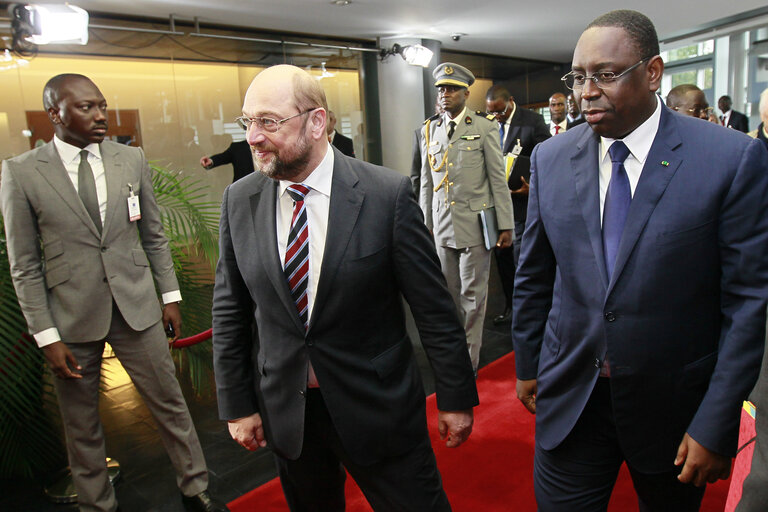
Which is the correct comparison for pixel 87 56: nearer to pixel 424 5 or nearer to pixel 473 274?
pixel 424 5

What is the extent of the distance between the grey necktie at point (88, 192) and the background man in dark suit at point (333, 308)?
1019 millimetres

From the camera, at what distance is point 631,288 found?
4.63ft

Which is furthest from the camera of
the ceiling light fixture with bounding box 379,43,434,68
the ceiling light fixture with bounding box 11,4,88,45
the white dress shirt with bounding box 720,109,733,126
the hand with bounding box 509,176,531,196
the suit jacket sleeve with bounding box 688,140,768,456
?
the white dress shirt with bounding box 720,109,733,126

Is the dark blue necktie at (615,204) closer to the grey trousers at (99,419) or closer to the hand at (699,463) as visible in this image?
the hand at (699,463)

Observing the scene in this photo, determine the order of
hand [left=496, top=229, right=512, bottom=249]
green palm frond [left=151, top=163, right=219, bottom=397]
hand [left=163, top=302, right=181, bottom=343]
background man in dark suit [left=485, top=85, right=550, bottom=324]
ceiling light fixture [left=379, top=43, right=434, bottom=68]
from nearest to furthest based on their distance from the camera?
hand [left=163, top=302, right=181, bottom=343] < green palm frond [left=151, top=163, right=219, bottom=397] < hand [left=496, top=229, right=512, bottom=249] < background man in dark suit [left=485, top=85, right=550, bottom=324] < ceiling light fixture [left=379, top=43, right=434, bottom=68]

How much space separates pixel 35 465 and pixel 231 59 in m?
6.19

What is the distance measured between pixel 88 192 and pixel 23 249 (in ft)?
1.10

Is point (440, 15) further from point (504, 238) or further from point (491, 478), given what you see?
point (491, 478)

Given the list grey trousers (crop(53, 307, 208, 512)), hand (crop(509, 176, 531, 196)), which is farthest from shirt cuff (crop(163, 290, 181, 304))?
hand (crop(509, 176, 531, 196))

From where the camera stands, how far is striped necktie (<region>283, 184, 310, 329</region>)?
161 cm

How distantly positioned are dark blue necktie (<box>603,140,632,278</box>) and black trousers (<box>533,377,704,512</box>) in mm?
350

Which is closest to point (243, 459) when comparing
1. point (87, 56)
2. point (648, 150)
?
point (648, 150)

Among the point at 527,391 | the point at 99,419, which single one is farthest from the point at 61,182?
the point at 527,391

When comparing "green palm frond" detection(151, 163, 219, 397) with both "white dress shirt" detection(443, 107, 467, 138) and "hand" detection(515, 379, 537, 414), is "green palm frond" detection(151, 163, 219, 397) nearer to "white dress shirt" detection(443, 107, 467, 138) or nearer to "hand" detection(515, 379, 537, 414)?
"white dress shirt" detection(443, 107, 467, 138)
